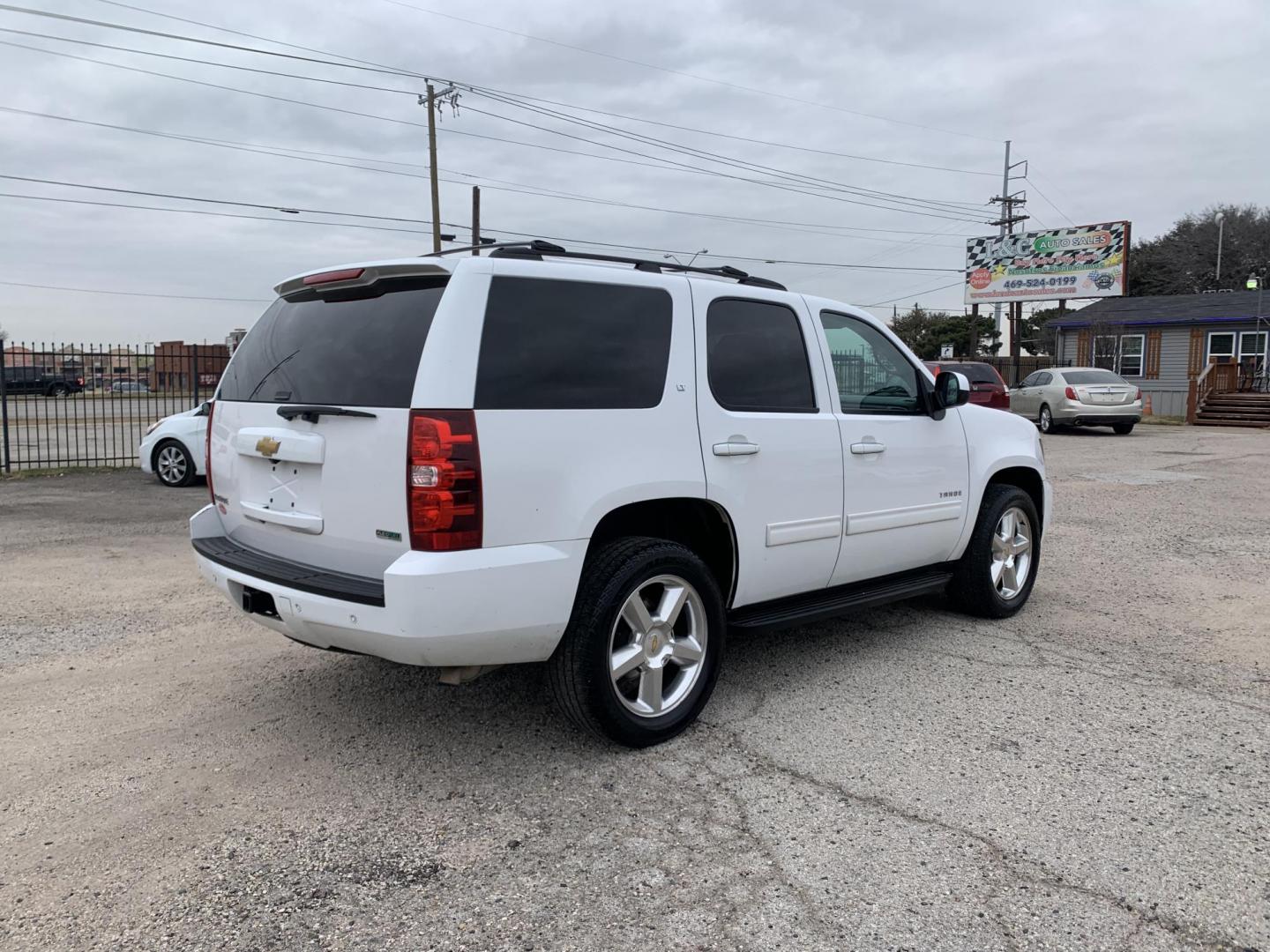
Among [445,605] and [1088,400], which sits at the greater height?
[1088,400]

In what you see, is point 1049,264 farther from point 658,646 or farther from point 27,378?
point 658,646

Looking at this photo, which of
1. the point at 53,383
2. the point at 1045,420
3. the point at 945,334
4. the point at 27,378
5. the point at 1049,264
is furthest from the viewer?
the point at 945,334

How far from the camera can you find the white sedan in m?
11.8

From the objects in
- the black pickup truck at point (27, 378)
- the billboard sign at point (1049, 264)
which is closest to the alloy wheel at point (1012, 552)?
the black pickup truck at point (27, 378)

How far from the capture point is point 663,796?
A: 3.37 metres

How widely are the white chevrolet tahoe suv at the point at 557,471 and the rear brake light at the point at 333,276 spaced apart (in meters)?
0.01

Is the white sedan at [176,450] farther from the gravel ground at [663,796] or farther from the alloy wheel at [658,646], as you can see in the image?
the alloy wheel at [658,646]

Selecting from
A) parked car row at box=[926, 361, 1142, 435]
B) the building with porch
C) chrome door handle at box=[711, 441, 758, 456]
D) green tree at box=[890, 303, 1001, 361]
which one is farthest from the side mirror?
green tree at box=[890, 303, 1001, 361]

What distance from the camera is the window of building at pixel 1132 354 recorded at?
116 feet

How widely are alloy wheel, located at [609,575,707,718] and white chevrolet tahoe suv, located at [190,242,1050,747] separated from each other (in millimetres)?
11

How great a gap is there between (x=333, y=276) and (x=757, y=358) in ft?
6.00

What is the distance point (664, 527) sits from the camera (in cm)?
398

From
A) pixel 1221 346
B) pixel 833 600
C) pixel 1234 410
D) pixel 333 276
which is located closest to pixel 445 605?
pixel 333 276

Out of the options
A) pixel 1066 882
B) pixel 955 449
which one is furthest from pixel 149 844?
pixel 955 449
